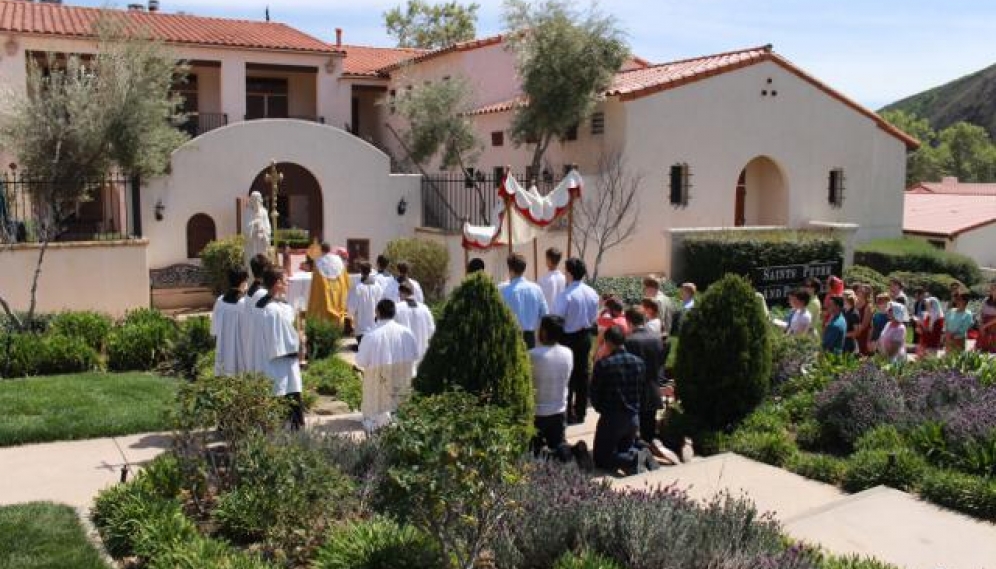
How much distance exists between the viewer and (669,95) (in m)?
21.2

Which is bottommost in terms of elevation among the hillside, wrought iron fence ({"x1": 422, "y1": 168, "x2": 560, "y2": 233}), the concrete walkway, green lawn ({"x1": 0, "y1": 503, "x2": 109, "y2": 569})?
the concrete walkway

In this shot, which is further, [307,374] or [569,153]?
[569,153]

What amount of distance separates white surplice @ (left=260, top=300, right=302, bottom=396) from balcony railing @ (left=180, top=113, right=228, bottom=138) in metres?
20.5

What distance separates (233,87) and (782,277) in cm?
1741

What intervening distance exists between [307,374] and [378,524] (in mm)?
5884

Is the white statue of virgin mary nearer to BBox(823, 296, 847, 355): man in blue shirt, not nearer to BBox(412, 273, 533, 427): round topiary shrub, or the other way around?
BBox(412, 273, 533, 427): round topiary shrub

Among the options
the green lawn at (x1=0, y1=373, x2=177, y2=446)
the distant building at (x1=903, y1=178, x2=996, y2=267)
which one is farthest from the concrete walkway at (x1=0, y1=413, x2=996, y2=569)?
the distant building at (x1=903, y1=178, x2=996, y2=267)

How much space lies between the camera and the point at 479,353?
732 cm

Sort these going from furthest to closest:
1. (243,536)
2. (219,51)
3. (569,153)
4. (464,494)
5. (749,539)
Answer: (219,51)
(569,153)
(243,536)
(749,539)
(464,494)

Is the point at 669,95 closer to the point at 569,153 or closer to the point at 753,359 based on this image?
the point at 569,153

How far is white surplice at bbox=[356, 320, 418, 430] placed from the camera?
865 centimetres

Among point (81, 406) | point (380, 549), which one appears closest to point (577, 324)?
point (380, 549)

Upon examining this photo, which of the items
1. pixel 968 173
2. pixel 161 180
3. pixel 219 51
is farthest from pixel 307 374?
pixel 968 173

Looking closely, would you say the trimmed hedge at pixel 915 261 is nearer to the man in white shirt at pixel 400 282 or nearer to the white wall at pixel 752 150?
the white wall at pixel 752 150
